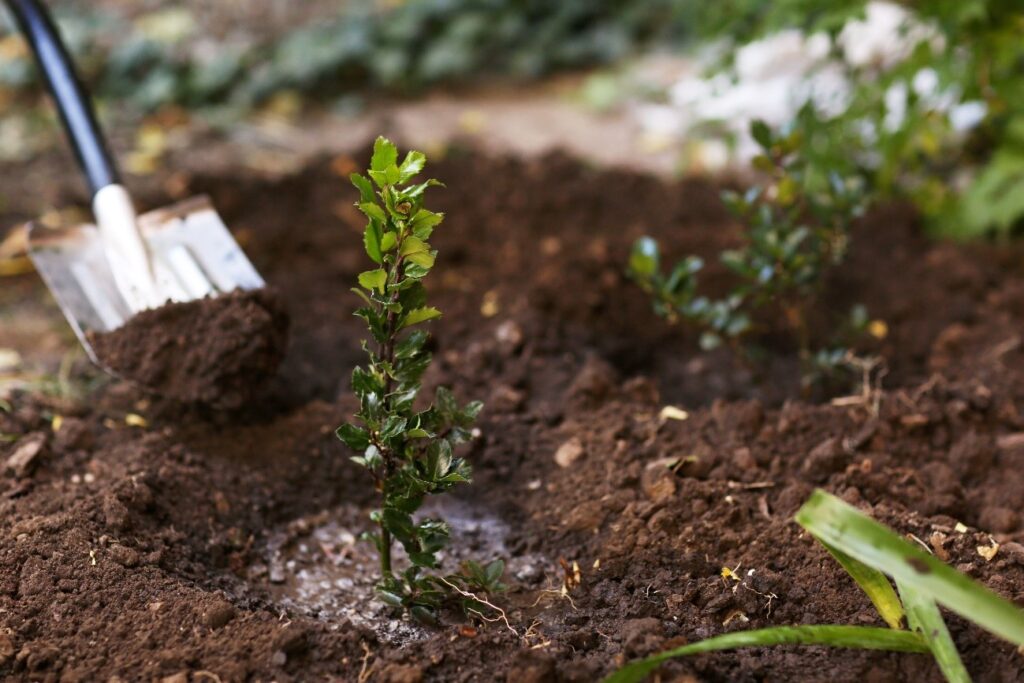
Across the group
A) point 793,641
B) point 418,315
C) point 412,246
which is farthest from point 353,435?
point 793,641

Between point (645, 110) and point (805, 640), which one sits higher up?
point (805, 640)

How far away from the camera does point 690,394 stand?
2.68m

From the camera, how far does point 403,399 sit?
5.50ft

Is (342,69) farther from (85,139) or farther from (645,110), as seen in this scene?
(85,139)

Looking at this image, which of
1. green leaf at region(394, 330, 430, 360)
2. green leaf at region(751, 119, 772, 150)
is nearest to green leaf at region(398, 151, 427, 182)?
green leaf at region(394, 330, 430, 360)

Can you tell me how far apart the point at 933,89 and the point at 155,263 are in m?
2.07

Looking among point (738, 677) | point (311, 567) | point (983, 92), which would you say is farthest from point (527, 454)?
point (983, 92)

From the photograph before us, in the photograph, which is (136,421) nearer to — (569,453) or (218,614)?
(218,614)

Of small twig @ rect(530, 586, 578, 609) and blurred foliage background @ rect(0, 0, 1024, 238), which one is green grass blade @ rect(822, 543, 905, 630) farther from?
blurred foliage background @ rect(0, 0, 1024, 238)

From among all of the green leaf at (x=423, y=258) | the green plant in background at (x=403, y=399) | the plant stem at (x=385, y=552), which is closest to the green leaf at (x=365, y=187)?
the green plant in background at (x=403, y=399)

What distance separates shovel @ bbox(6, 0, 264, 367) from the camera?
2.42m

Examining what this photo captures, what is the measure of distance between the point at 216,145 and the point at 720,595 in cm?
333

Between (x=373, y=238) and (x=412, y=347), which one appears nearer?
(x=373, y=238)

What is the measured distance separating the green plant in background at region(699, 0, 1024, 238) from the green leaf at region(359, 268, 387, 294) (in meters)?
1.43
